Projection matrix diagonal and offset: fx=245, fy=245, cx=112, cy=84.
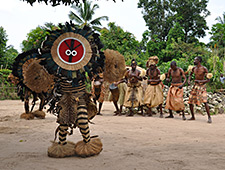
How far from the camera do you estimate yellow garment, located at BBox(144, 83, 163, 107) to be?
8.38 metres

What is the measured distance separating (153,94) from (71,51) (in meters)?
5.52

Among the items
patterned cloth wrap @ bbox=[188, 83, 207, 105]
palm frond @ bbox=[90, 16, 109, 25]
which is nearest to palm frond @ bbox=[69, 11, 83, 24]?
palm frond @ bbox=[90, 16, 109, 25]

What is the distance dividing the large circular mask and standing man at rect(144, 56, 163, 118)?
5224 millimetres

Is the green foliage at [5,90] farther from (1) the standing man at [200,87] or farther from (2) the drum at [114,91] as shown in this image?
(1) the standing man at [200,87]

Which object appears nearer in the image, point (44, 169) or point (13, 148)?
point (44, 169)

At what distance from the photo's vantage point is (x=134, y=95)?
8.62m

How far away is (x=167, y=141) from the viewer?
4359 mm

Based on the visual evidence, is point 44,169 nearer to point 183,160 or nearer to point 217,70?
point 183,160

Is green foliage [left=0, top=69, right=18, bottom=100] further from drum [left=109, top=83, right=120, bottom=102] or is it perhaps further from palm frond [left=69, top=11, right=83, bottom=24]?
palm frond [left=69, top=11, right=83, bottom=24]

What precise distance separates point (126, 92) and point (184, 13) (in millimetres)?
18628

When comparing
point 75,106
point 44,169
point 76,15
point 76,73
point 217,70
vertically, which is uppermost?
point 76,15

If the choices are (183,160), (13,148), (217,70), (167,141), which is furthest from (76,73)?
(217,70)

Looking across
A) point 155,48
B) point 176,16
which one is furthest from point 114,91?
point 176,16

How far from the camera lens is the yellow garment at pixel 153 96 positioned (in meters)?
8.38
